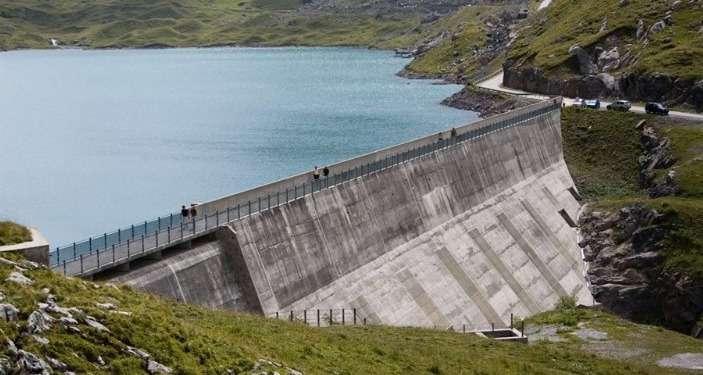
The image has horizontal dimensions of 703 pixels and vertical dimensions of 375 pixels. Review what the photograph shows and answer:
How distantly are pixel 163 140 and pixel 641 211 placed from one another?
68541mm

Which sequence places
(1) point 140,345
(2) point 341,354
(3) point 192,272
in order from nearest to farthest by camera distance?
(1) point 140,345 → (2) point 341,354 → (3) point 192,272

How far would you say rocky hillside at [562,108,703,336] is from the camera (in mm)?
74125

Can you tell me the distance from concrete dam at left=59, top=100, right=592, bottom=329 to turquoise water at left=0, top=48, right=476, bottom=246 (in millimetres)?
29302

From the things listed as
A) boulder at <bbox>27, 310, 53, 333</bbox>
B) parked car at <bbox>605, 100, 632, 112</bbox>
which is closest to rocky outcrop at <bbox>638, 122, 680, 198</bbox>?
parked car at <bbox>605, 100, 632, 112</bbox>

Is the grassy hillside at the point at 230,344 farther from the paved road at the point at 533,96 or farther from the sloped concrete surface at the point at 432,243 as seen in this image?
the paved road at the point at 533,96

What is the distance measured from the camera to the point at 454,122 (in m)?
145

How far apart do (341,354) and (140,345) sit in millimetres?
10988

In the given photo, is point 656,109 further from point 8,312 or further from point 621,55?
point 8,312

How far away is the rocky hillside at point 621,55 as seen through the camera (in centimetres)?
12181

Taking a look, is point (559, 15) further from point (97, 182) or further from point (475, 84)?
point (97, 182)

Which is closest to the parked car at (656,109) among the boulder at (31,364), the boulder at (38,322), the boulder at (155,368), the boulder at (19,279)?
the boulder at (155,368)

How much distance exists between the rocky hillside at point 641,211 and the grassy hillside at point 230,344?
89.6 feet

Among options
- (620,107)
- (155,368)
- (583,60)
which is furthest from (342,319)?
(583,60)

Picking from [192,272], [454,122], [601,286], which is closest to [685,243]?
[601,286]
